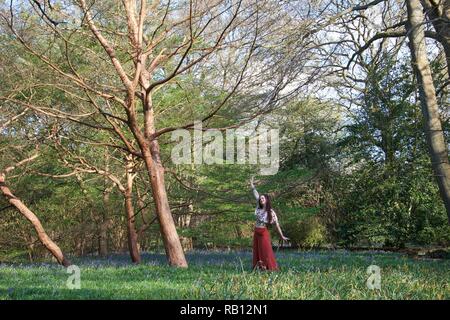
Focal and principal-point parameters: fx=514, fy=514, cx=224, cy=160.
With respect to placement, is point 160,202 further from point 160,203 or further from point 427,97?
point 427,97

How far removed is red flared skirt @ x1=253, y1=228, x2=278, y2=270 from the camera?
10.1 meters

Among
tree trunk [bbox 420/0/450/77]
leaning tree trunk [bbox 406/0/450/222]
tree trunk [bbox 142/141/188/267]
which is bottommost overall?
tree trunk [bbox 142/141/188/267]

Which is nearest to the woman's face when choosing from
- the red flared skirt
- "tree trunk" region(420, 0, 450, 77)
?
the red flared skirt

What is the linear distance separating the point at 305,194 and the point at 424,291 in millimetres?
17102

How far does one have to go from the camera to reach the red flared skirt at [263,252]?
397 inches

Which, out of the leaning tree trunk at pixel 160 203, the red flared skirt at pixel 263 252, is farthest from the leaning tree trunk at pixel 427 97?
the leaning tree trunk at pixel 160 203

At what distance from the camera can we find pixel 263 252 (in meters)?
10.2

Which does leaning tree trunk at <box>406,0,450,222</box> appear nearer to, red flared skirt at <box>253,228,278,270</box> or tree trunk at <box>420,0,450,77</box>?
tree trunk at <box>420,0,450,77</box>

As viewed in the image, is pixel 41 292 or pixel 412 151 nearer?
pixel 41 292

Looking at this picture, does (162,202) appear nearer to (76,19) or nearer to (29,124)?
(76,19)

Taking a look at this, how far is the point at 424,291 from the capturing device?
6316 millimetres

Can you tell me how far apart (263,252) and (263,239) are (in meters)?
0.28

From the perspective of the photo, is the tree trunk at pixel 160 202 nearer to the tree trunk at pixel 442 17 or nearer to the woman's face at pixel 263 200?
the woman's face at pixel 263 200
